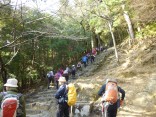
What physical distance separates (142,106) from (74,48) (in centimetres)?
2234

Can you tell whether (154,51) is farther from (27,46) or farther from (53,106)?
(27,46)

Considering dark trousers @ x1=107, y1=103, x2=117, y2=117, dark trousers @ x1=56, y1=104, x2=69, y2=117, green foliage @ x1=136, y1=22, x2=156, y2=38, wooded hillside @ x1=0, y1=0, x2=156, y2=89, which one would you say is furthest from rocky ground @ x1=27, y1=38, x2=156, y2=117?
dark trousers @ x1=107, y1=103, x2=117, y2=117

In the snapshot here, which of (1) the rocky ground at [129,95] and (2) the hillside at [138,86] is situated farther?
(1) the rocky ground at [129,95]

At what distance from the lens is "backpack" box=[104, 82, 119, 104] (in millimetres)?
6578

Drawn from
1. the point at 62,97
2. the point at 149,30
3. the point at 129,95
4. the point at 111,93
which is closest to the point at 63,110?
the point at 62,97

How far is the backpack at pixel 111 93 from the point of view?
21.6ft

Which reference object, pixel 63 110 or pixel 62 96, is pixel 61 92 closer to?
pixel 62 96

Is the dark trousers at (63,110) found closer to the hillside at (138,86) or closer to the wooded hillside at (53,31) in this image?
the wooded hillside at (53,31)

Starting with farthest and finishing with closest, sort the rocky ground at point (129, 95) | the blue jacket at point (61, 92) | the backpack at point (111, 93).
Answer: the rocky ground at point (129, 95), the blue jacket at point (61, 92), the backpack at point (111, 93)

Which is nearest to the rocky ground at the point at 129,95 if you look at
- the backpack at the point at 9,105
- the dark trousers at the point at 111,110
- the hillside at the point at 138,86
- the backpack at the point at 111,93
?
the hillside at the point at 138,86

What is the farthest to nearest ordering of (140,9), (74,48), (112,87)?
(74,48) < (140,9) < (112,87)

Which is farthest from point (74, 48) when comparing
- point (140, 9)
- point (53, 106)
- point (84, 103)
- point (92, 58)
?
point (84, 103)

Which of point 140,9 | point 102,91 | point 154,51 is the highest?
point 140,9

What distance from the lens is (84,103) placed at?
1105 cm
